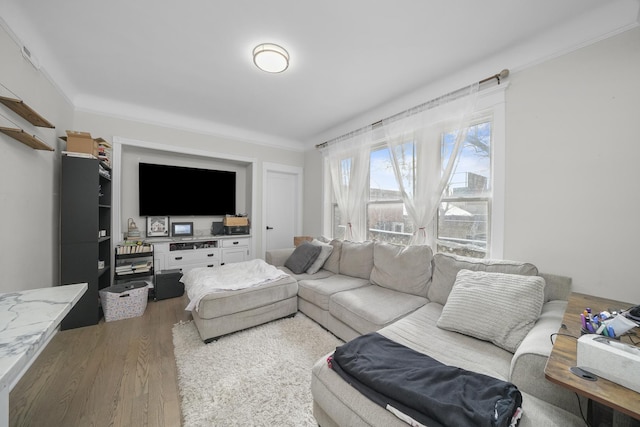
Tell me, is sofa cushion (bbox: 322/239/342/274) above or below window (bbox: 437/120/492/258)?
below

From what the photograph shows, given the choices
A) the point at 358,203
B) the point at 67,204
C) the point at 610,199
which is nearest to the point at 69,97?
the point at 67,204

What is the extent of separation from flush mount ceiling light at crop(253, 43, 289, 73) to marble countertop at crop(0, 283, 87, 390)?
209cm

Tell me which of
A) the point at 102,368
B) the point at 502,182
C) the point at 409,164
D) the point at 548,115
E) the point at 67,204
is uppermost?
the point at 548,115

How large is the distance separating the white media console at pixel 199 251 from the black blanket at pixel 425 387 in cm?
308

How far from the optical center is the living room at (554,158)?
153 cm

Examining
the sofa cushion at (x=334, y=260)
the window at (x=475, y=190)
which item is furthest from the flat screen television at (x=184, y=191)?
the window at (x=475, y=190)

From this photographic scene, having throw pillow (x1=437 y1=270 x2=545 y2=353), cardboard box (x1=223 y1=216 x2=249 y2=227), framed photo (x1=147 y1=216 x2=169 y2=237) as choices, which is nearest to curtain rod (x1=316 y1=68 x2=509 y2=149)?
throw pillow (x1=437 y1=270 x2=545 y2=353)

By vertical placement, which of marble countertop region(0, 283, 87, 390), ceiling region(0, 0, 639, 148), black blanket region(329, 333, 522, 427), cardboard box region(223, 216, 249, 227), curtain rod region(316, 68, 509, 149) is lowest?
black blanket region(329, 333, 522, 427)

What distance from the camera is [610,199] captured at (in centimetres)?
157

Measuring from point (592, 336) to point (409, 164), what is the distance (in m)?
2.19

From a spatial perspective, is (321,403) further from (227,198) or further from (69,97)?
(69,97)

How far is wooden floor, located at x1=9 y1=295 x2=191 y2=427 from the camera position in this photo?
1372 mm

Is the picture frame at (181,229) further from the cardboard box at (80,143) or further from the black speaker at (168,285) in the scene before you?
the cardboard box at (80,143)

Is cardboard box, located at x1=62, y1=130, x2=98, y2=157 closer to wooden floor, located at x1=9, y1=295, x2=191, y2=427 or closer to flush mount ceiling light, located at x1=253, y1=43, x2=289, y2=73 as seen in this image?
wooden floor, located at x1=9, y1=295, x2=191, y2=427
